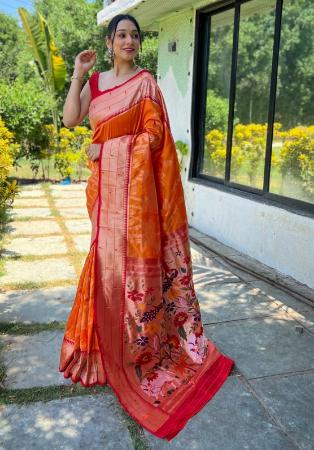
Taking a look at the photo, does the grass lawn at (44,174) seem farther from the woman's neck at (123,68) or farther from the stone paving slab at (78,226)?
the woman's neck at (123,68)

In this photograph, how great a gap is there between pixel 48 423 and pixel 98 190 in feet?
3.97

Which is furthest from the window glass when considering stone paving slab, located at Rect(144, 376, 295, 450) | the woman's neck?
stone paving slab, located at Rect(144, 376, 295, 450)

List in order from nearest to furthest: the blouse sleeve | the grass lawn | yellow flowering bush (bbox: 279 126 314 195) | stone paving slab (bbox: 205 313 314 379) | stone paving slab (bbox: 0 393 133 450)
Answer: stone paving slab (bbox: 0 393 133 450) < the blouse sleeve < stone paving slab (bbox: 205 313 314 379) < yellow flowering bush (bbox: 279 126 314 195) < the grass lawn

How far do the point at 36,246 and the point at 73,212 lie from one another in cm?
188

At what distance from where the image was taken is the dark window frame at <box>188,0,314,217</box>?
15.8 feet

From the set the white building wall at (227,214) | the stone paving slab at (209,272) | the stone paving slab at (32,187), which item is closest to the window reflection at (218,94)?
the white building wall at (227,214)

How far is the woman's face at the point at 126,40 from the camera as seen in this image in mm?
2521

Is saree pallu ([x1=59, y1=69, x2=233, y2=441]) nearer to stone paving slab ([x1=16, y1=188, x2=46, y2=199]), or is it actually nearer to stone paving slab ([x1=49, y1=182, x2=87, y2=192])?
stone paving slab ([x1=16, y1=188, x2=46, y2=199])

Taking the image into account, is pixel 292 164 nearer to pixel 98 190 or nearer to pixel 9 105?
pixel 98 190

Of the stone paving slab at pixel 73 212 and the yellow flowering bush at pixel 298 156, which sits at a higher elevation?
the yellow flowering bush at pixel 298 156

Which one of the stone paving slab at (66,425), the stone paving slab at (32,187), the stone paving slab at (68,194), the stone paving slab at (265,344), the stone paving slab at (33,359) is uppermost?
the stone paving slab at (32,187)

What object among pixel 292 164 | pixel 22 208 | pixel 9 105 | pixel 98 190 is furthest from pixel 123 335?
pixel 9 105

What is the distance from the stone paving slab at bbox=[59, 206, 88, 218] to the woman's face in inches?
185

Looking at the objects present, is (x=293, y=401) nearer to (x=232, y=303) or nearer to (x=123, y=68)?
(x=232, y=303)
